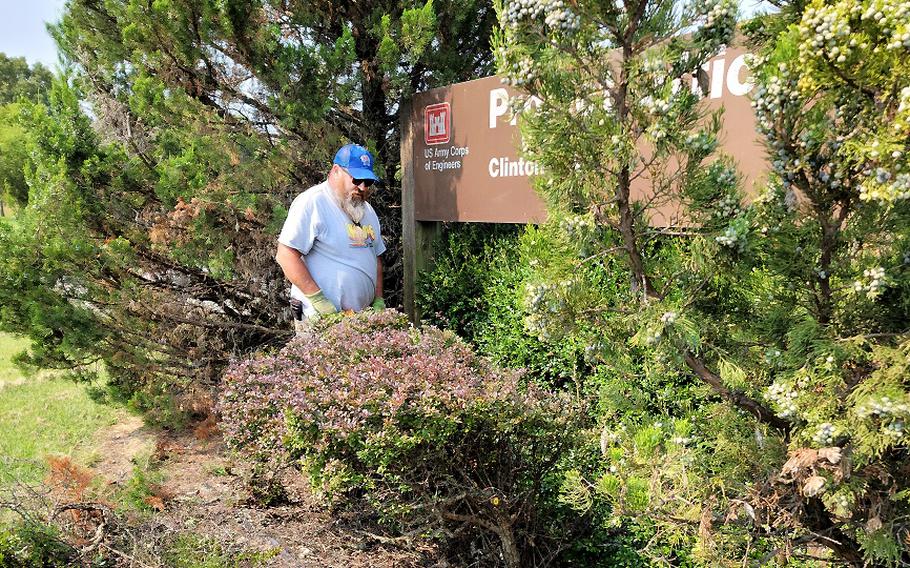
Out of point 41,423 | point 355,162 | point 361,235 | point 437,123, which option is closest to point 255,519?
point 361,235

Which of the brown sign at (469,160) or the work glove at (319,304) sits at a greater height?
the brown sign at (469,160)

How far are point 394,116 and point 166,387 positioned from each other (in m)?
2.97

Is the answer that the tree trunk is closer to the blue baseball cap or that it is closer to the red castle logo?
the blue baseball cap

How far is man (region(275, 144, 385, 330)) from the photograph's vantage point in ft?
12.6

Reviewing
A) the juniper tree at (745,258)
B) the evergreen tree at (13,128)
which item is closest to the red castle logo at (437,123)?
the juniper tree at (745,258)

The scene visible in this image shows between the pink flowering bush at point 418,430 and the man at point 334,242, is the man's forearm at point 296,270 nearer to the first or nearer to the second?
the man at point 334,242

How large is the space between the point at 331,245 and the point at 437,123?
3.90 feet

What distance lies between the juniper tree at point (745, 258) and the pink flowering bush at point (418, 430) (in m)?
0.63

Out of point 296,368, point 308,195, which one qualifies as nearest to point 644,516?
point 296,368

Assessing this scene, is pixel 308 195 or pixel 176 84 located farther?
pixel 176 84

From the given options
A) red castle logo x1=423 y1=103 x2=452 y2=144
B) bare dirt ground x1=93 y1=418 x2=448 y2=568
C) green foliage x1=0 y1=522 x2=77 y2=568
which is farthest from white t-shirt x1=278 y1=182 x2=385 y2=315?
green foliage x1=0 y1=522 x2=77 y2=568

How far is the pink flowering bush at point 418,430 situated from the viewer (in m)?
2.60

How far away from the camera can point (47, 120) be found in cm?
436

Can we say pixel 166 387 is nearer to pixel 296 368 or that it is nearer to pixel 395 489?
pixel 296 368
